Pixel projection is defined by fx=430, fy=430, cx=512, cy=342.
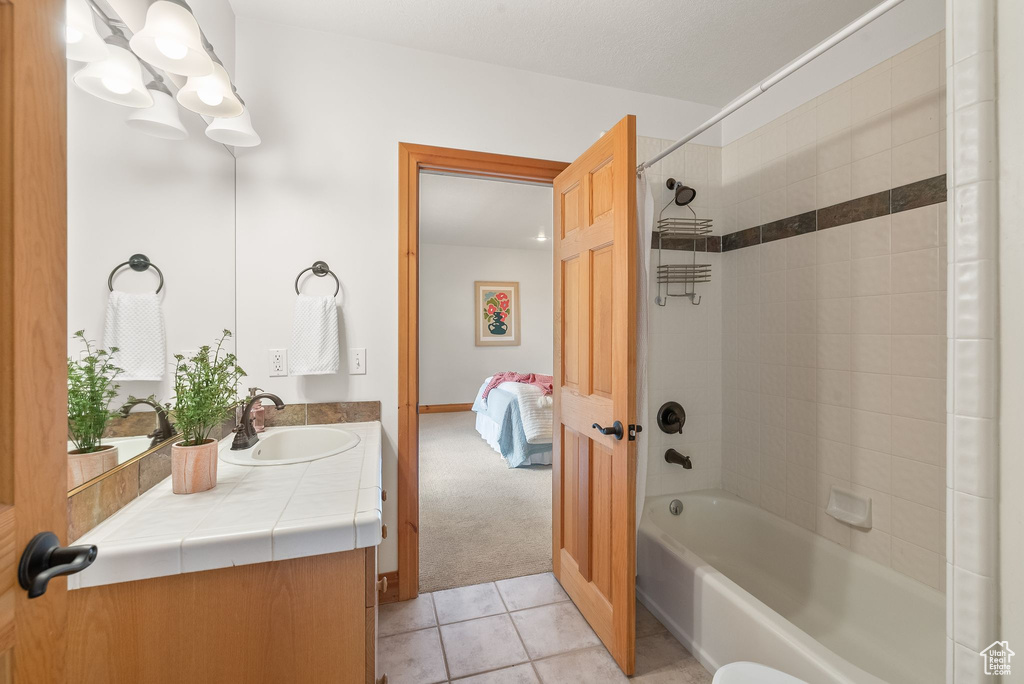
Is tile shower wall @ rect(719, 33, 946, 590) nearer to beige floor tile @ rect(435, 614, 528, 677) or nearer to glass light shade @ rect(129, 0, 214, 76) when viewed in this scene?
beige floor tile @ rect(435, 614, 528, 677)

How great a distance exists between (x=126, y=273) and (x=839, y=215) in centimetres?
251

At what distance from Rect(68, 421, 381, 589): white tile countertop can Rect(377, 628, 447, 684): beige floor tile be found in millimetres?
883

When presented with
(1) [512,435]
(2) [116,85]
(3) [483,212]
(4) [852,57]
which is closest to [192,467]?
(2) [116,85]

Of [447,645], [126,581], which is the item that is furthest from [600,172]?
[447,645]

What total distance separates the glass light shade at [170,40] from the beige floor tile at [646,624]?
2.56m

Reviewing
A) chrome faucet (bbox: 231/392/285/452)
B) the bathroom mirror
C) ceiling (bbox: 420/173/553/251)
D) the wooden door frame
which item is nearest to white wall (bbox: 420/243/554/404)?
ceiling (bbox: 420/173/553/251)

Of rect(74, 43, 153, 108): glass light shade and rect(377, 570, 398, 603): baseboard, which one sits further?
rect(377, 570, 398, 603): baseboard

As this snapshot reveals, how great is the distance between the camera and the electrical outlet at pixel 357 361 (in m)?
2.01

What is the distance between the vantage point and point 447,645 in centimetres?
174

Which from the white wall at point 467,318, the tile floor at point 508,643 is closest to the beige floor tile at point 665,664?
the tile floor at point 508,643

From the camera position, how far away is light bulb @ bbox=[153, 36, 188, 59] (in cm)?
115

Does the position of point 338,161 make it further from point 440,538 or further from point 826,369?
point 826,369

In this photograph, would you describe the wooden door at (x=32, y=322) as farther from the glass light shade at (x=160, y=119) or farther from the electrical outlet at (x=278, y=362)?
the electrical outlet at (x=278, y=362)

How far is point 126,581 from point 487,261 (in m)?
6.09
